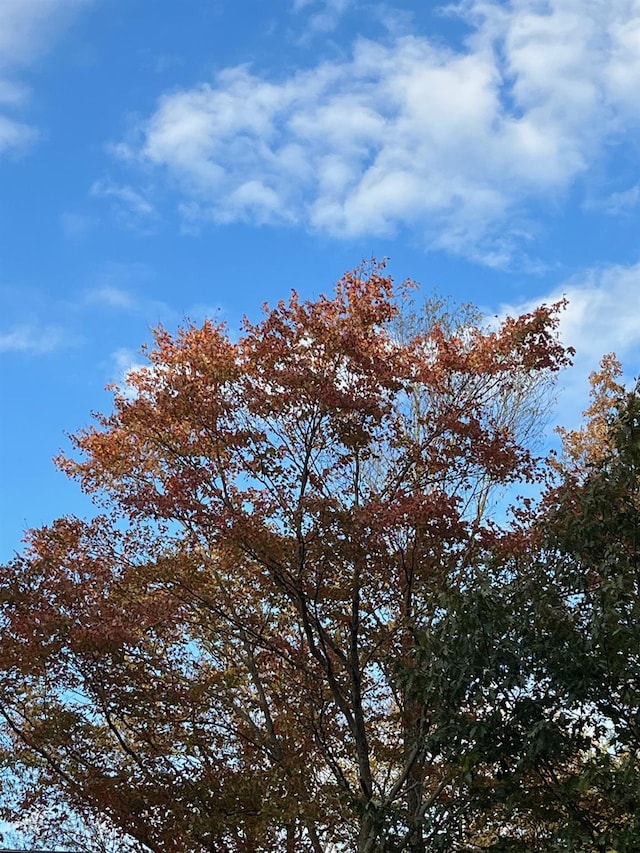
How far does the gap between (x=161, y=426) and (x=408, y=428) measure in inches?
113

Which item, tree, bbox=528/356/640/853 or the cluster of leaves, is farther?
the cluster of leaves

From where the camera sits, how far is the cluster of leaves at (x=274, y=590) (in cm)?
809

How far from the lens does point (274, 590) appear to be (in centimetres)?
895

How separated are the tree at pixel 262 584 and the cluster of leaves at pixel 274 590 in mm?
25

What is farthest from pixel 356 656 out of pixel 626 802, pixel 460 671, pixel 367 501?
pixel 626 802

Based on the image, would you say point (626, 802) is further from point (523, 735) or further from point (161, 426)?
point (161, 426)

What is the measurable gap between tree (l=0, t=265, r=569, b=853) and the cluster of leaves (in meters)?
0.02

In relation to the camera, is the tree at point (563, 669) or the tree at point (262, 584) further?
the tree at point (262, 584)

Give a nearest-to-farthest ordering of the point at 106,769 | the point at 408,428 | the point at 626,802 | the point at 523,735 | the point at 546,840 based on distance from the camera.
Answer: the point at 626,802 < the point at 523,735 < the point at 546,840 < the point at 106,769 < the point at 408,428

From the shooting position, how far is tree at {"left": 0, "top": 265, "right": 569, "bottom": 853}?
8.22 metres

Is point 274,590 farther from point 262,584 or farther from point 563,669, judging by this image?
point 563,669

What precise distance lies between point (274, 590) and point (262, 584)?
14 cm

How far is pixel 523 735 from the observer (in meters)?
6.07

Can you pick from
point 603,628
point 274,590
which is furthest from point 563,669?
point 274,590
